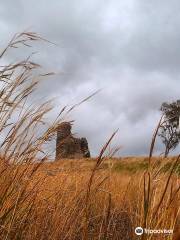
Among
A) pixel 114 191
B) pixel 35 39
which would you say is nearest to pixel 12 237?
pixel 35 39

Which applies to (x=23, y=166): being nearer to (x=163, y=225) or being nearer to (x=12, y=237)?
(x=12, y=237)

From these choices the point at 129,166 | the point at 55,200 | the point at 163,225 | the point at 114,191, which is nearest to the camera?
the point at 163,225

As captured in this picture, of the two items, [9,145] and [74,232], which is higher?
[9,145]

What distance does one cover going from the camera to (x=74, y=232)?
9.62 feet

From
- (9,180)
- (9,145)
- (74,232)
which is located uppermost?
(9,145)

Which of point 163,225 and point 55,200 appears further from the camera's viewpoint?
point 55,200

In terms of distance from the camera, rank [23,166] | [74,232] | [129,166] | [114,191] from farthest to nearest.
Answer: [129,166] < [114,191] < [74,232] < [23,166]

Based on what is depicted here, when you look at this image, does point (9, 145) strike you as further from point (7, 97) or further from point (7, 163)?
point (7, 97)

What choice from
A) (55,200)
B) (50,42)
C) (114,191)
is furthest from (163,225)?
(114,191)

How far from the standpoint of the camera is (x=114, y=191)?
15.3ft

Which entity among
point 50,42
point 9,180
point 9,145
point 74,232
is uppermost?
point 50,42

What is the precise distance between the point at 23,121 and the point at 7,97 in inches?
6.2

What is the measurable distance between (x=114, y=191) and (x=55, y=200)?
4.50 feet

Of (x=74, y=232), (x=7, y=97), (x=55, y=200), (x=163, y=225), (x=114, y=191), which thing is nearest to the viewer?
(x=163, y=225)
